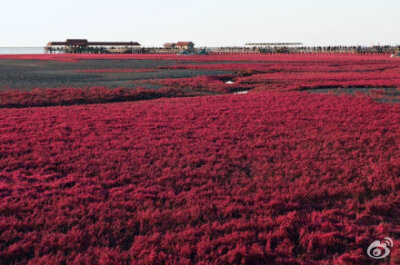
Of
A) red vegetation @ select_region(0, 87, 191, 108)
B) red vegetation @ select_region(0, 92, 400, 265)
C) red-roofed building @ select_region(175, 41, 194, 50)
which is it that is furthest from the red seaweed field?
red-roofed building @ select_region(175, 41, 194, 50)

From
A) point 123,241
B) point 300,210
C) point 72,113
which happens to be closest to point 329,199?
point 300,210

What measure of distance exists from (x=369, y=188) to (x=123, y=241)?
623 centimetres

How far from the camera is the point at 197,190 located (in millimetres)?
8750

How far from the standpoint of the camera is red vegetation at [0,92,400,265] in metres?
6.27

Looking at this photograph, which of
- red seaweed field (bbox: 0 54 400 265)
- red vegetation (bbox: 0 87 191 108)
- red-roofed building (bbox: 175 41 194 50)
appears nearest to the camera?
red seaweed field (bbox: 0 54 400 265)

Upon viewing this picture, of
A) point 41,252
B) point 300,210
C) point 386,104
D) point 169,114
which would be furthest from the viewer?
point 386,104

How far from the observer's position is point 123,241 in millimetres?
6555

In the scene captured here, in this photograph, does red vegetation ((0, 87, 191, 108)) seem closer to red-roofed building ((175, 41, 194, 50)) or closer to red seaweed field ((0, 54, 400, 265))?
red seaweed field ((0, 54, 400, 265))

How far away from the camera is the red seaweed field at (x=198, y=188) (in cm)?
627

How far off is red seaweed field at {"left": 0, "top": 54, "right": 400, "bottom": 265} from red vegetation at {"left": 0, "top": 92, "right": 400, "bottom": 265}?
30 millimetres

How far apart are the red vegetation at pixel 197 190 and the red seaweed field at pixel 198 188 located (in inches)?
1.2

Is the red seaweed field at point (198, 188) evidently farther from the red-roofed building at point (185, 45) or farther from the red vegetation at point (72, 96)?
the red-roofed building at point (185, 45)

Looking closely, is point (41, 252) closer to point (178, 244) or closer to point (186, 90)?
point (178, 244)

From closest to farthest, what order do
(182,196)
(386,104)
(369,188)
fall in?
1. (182,196)
2. (369,188)
3. (386,104)
